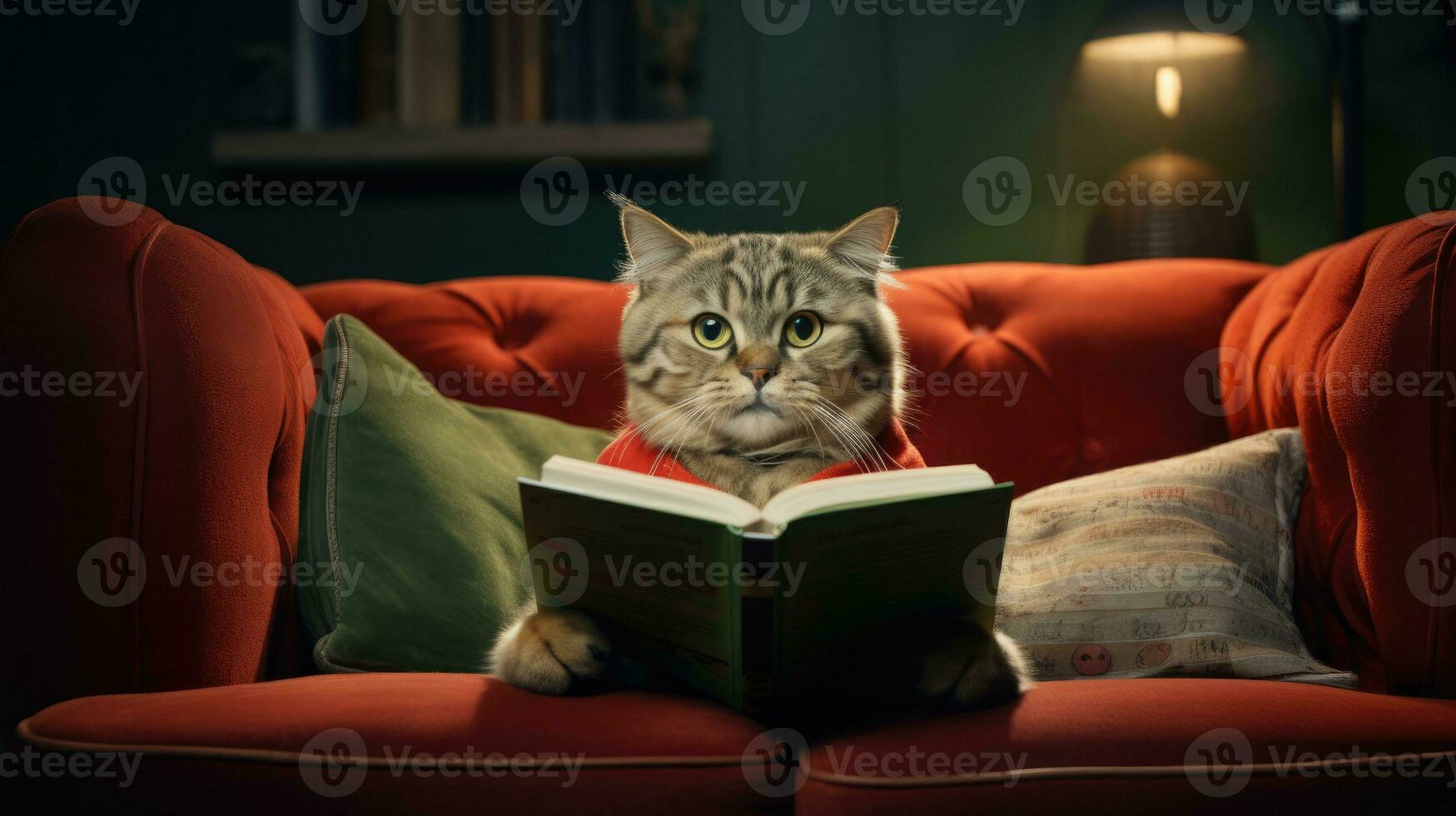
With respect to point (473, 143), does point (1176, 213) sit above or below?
below

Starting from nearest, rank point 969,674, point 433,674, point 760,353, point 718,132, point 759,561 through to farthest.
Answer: point 759,561 < point 969,674 < point 433,674 < point 760,353 < point 718,132

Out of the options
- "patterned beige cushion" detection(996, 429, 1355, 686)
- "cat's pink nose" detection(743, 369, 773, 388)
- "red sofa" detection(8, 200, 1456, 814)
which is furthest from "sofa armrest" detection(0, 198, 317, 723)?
"patterned beige cushion" detection(996, 429, 1355, 686)

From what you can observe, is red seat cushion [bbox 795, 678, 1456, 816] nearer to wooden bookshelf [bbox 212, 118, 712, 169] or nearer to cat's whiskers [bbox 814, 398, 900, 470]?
cat's whiskers [bbox 814, 398, 900, 470]

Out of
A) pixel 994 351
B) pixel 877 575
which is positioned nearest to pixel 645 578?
pixel 877 575

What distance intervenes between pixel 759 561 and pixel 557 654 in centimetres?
25

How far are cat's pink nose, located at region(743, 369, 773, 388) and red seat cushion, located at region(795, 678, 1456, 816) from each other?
406mm

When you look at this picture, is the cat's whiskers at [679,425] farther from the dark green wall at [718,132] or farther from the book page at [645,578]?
the dark green wall at [718,132]

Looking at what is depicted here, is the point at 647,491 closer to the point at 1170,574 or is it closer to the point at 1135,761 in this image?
the point at 1135,761

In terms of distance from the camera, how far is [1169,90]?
6.03ft

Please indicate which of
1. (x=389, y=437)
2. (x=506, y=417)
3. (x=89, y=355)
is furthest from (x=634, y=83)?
(x=89, y=355)

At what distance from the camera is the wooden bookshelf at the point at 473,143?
1956 millimetres

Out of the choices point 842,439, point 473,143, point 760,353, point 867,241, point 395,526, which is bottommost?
point 395,526

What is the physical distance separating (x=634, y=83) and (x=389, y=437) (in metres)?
1.19

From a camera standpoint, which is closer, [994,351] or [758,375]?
[758,375]
